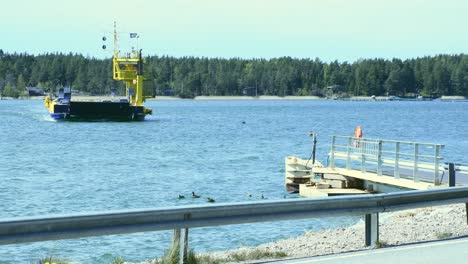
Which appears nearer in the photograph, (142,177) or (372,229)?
(372,229)

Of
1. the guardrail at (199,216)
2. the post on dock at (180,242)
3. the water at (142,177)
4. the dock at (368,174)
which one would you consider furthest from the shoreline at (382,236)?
the dock at (368,174)

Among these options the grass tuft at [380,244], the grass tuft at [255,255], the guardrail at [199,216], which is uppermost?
the guardrail at [199,216]

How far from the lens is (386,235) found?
1417 cm

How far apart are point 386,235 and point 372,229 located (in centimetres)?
247

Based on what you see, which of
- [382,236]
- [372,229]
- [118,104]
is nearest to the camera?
[372,229]

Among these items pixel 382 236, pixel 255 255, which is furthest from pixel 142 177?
pixel 255 255

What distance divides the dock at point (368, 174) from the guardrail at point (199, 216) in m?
10.3

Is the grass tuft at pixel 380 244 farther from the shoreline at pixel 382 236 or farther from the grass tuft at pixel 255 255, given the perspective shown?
the grass tuft at pixel 255 255

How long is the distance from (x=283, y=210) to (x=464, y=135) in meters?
69.7

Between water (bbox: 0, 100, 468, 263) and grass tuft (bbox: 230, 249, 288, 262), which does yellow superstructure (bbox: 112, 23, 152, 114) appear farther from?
grass tuft (bbox: 230, 249, 288, 262)

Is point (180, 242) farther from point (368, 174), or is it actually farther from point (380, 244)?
point (368, 174)

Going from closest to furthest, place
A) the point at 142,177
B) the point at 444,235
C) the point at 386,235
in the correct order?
the point at 444,235
the point at 386,235
the point at 142,177

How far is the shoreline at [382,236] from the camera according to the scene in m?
12.1

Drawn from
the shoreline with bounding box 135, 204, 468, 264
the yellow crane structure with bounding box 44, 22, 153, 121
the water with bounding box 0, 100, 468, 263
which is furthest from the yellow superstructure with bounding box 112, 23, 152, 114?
the shoreline with bounding box 135, 204, 468, 264
